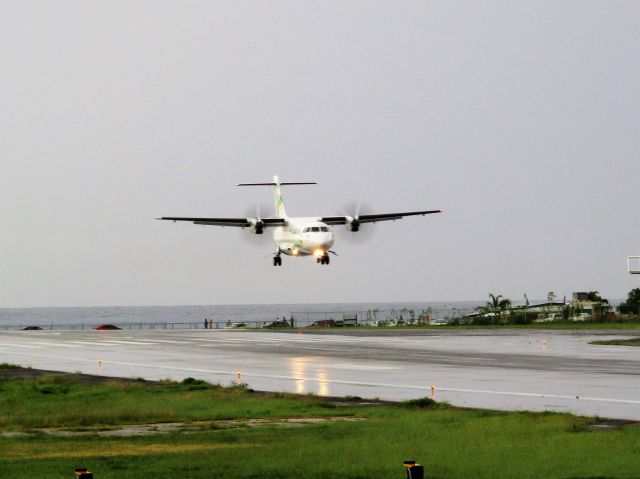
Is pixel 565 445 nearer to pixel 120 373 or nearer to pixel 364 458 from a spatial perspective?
pixel 364 458

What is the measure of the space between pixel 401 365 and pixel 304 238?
50.4m

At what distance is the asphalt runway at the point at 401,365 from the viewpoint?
3331cm

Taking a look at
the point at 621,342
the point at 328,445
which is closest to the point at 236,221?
the point at 621,342

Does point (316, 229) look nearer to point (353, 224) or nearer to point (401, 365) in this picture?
point (353, 224)

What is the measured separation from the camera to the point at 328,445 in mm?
21703

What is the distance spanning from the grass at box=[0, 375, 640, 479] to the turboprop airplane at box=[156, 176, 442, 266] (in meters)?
65.6

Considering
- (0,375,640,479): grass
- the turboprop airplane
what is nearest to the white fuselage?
the turboprop airplane

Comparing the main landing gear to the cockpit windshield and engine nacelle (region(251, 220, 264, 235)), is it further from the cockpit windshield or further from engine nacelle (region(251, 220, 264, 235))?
engine nacelle (region(251, 220, 264, 235))

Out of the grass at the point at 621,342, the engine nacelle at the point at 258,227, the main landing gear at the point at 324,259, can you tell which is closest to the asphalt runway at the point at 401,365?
the grass at the point at 621,342

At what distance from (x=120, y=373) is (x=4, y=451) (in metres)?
25.6

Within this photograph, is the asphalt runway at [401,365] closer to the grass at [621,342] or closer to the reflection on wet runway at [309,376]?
the reflection on wet runway at [309,376]

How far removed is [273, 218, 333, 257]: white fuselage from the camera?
96.8 meters

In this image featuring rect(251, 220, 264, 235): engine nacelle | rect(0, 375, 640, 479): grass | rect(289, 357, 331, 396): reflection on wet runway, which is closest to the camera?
rect(0, 375, 640, 479): grass


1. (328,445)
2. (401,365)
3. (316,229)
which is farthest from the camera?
(316,229)
